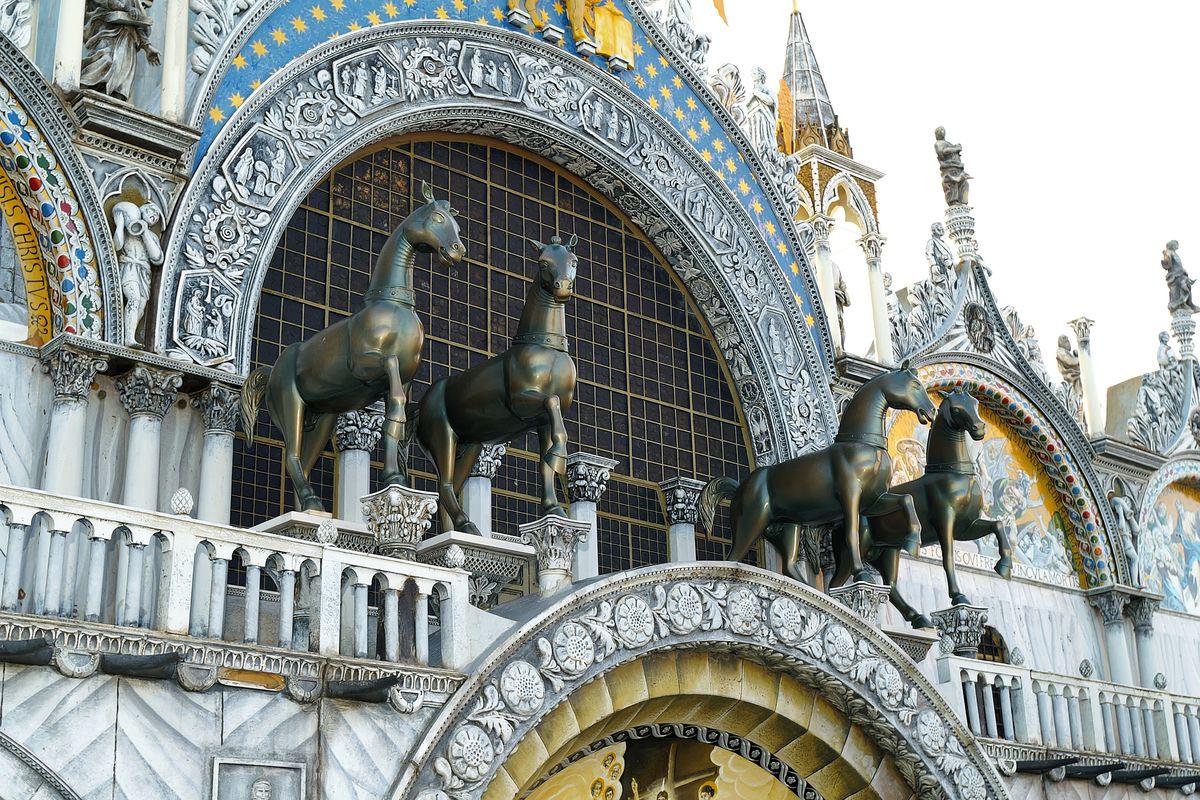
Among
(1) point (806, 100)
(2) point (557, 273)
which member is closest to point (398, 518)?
(2) point (557, 273)

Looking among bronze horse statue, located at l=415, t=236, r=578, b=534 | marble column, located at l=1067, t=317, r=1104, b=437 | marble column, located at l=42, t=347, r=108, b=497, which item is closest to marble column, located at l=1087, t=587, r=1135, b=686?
marble column, located at l=1067, t=317, r=1104, b=437

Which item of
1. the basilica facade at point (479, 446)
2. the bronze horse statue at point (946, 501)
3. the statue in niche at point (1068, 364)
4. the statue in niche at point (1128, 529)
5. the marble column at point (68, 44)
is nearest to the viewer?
the basilica facade at point (479, 446)

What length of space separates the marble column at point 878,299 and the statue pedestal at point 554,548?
9058mm

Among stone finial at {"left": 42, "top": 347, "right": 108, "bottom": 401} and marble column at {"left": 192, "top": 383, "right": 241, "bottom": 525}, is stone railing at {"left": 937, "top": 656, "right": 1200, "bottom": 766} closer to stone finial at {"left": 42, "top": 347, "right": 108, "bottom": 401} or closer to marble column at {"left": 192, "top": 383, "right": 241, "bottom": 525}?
marble column at {"left": 192, "top": 383, "right": 241, "bottom": 525}

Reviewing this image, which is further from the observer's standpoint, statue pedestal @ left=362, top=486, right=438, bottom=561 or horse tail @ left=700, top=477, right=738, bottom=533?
horse tail @ left=700, top=477, right=738, bottom=533

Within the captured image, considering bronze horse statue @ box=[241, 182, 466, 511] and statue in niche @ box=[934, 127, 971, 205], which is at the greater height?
statue in niche @ box=[934, 127, 971, 205]

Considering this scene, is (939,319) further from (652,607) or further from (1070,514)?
(652,607)

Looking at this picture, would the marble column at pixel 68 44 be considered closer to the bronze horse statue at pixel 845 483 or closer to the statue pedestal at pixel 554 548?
the statue pedestal at pixel 554 548

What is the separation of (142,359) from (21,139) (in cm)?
238

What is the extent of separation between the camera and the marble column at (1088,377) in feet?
85.7

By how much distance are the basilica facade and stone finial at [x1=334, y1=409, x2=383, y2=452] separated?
0.14 ft

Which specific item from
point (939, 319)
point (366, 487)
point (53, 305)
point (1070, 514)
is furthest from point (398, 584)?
point (1070, 514)

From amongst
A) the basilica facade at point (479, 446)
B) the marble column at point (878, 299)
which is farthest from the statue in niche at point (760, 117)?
the marble column at point (878, 299)

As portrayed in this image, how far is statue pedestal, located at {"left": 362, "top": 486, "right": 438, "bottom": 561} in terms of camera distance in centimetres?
1398
